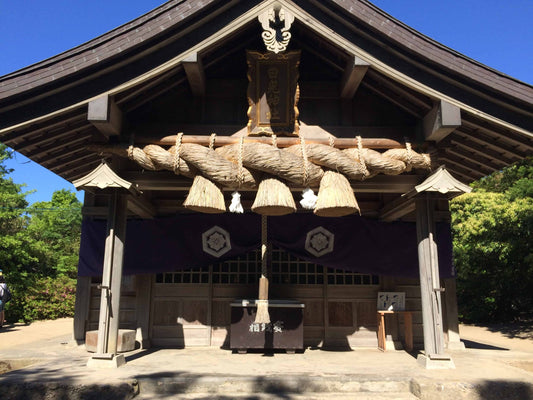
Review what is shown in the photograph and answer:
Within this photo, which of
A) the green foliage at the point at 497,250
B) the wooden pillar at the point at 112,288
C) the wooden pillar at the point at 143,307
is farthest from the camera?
the green foliage at the point at 497,250

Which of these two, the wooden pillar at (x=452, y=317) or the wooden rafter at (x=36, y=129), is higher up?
the wooden rafter at (x=36, y=129)

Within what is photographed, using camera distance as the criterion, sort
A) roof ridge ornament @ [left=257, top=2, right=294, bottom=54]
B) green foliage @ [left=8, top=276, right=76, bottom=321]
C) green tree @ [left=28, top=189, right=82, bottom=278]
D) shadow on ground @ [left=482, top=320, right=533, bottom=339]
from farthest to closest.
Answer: green tree @ [left=28, top=189, right=82, bottom=278] < green foliage @ [left=8, top=276, right=76, bottom=321] < shadow on ground @ [left=482, top=320, right=533, bottom=339] < roof ridge ornament @ [left=257, top=2, right=294, bottom=54]

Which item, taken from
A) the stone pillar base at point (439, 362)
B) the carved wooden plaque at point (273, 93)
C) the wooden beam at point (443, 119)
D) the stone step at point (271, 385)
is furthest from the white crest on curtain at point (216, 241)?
the wooden beam at point (443, 119)

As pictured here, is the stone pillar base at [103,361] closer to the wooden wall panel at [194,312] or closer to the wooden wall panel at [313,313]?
the wooden wall panel at [194,312]

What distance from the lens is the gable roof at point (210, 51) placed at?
5355 millimetres

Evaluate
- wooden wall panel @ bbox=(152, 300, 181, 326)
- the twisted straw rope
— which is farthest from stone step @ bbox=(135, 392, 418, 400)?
wooden wall panel @ bbox=(152, 300, 181, 326)

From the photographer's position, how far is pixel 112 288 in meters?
5.64

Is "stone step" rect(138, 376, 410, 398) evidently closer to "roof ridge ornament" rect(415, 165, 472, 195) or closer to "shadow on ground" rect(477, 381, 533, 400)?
"shadow on ground" rect(477, 381, 533, 400)

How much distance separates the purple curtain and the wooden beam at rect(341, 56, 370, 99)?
8.12 feet

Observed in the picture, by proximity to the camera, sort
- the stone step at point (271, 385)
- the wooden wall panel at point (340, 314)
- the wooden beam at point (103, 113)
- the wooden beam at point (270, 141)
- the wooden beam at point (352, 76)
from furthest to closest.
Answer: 1. the wooden wall panel at point (340, 314)
2. the wooden beam at point (270, 141)
3. the wooden beam at point (352, 76)
4. the wooden beam at point (103, 113)
5. the stone step at point (271, 385)

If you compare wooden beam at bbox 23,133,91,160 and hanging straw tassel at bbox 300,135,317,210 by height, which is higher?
wooden beam at bbox 23,133,91,160

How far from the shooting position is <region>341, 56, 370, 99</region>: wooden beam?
5688 mm

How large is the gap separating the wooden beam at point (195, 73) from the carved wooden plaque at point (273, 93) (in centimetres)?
78

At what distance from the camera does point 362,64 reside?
18.6 ft
